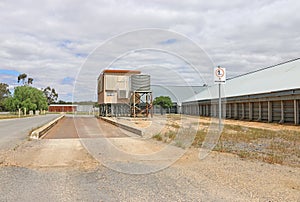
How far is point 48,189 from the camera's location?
6.05 m

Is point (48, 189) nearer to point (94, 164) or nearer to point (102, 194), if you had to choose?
point (102, 194)

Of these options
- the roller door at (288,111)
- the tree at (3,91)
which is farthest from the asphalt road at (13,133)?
the tree at (3,91)

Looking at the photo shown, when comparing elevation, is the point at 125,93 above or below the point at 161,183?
above

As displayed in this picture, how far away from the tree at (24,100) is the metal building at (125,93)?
40.5 metres

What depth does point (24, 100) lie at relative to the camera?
8375 cm

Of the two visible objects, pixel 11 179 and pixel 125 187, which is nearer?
pixel 125 187

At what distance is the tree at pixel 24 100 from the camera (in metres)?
79.7

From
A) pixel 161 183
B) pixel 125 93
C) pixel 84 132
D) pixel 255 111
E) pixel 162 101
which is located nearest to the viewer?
pixel 161 183

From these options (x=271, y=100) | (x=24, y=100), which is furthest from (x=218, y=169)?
(x=24, y=100)

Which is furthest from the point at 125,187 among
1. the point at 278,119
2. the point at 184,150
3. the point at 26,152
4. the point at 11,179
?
the point at 278,119

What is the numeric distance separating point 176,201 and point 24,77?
5053 inches

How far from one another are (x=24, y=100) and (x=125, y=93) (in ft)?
175

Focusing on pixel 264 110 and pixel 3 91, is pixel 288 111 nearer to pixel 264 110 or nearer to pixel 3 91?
pixel 264 110

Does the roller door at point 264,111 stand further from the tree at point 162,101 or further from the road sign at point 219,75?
the road sign at point 219,75
